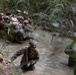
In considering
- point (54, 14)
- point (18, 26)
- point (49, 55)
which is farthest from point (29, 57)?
point (54, 14)

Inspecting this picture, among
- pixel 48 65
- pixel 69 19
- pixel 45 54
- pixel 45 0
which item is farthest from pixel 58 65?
pixel 45 0

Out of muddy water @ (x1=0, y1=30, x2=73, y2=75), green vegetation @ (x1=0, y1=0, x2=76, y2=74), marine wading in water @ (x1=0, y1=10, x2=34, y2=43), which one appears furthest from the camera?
green vegetation @ (x1=0, y1=0, x2=76, y2=74)

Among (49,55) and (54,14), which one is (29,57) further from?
(54,14)

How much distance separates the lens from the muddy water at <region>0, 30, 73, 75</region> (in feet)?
20.2

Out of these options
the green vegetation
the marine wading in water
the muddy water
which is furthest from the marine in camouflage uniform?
the green vegetation

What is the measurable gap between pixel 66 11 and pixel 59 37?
1430 mm

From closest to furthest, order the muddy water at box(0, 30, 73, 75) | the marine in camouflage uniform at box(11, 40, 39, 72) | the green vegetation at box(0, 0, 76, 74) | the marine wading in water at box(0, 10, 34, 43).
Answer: the marine in camouflage uniform at box(11, 40, 39, 72) → the muddy water at box(0, 30, 73, 75) → the marine wading in water at box(0, 10, 34, 43) → the green vegetation at box(0, 0, 76, 74)

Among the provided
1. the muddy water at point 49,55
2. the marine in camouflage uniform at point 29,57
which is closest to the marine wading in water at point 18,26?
the muddy water at point 49,55

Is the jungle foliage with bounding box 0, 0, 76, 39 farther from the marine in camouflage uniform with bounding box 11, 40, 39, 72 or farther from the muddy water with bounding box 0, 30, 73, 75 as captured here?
the marine in camouflage uniform with bounding box 11, 40, 39, 72

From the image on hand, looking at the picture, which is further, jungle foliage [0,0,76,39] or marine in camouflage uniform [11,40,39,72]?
jungle foliage [0,0,76,39]

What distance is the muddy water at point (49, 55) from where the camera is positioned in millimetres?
6168

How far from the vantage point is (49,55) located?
23.9 ft

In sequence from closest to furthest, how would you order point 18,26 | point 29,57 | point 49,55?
point 29,57
point 49,55
point 18,26

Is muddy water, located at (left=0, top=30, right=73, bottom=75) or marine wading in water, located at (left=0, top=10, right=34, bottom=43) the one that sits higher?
marine wading in water, located at (left=0, top=10, right=34, bottom=43)
